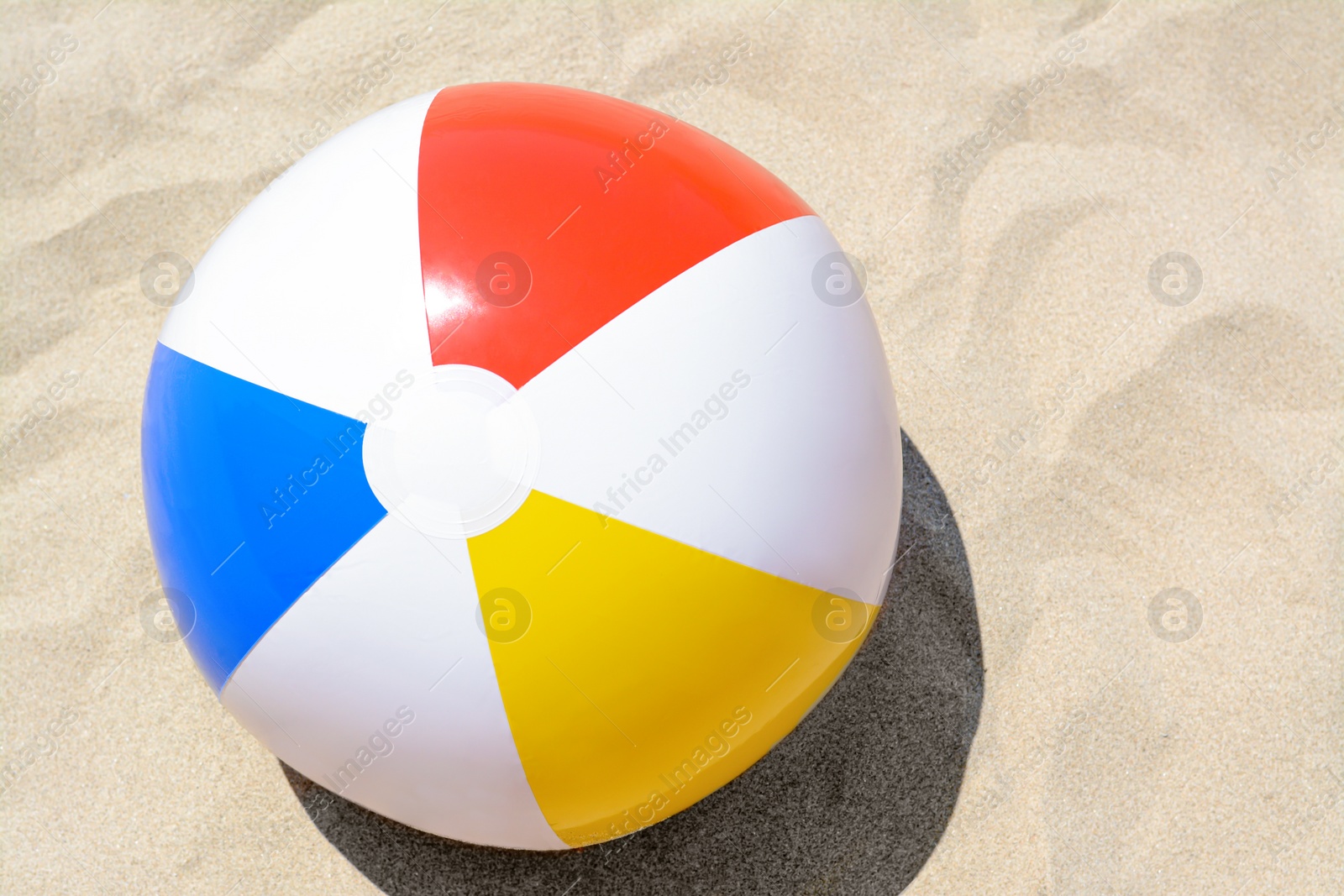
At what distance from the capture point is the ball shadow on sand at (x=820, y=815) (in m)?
2.70

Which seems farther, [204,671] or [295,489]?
[204,671]

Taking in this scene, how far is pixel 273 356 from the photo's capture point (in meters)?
1.94

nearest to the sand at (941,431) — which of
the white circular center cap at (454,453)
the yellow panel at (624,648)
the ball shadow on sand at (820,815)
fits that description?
the ball shadow on sand at (820,815)

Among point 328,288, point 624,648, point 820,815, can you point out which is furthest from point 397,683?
point 820,815

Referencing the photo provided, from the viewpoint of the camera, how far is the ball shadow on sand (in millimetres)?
2703

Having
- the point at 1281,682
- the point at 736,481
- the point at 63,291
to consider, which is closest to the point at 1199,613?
the point at 1281,682

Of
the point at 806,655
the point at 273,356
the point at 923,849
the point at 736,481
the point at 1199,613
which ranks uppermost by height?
the point at 273,356

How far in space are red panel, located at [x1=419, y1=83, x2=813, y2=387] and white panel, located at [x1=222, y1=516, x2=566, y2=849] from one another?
0.40 m

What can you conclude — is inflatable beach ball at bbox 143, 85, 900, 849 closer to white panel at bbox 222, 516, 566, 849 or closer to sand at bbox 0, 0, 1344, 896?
white panel at bbox 222, 516, 566, 849

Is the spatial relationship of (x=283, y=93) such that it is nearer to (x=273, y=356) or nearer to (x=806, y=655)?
(x=273, y=356)

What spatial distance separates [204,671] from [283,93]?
200 cm

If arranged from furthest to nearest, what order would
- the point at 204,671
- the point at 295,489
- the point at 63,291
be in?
1. the point at 63,291
2. the point at 204,671
3. the point at 295,489

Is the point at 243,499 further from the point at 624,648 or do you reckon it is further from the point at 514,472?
the point at 624,648

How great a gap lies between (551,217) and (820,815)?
1762 millimetres
